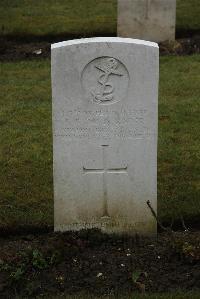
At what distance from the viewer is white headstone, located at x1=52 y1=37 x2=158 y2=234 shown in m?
5.38

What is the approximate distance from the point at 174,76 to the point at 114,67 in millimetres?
5330

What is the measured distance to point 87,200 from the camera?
568cm

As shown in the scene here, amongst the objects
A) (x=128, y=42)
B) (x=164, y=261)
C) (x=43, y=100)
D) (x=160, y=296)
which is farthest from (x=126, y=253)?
(x=43, y=100)

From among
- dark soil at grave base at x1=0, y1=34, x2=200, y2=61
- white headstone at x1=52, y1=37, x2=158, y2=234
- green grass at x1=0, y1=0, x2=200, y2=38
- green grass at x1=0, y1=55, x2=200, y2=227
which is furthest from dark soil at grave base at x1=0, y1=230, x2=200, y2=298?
green grass at x1=0, y1=0, x2=200, y2=38

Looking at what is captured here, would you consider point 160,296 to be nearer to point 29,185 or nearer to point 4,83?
point 29,185

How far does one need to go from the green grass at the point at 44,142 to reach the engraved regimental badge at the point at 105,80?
1211mm

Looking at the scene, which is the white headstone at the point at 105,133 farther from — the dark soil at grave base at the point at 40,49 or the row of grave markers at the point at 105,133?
the dark soil at grave base at the point at 40,49

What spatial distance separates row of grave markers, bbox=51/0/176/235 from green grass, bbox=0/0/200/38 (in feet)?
25.2

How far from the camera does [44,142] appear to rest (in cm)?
805

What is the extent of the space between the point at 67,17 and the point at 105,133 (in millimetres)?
8850

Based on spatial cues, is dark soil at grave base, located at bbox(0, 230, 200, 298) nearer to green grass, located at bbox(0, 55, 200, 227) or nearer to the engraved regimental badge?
green grass, located at bbox(0, 55, 200, 227)

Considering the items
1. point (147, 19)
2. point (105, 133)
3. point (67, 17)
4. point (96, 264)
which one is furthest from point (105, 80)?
point (67, 17)

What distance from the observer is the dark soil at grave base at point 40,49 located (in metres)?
11.9

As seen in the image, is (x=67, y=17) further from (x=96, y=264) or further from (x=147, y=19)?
(x=96, y=264)
